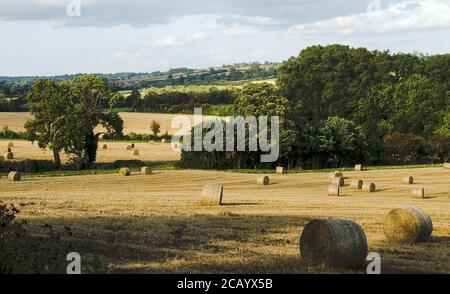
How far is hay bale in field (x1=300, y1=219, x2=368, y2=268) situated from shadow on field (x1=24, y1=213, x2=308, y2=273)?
593 mm

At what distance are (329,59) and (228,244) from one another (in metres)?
91.8

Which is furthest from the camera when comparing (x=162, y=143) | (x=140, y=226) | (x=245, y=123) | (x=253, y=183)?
(x=162, y=143)

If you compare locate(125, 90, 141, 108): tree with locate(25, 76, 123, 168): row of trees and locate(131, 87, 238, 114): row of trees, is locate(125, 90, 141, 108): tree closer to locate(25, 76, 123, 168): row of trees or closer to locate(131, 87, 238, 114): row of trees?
locate(131, 87, 238, 114): row of trees

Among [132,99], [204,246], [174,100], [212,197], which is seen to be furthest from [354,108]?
[204,246]

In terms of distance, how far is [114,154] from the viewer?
76.4 m

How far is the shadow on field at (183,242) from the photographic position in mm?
16188

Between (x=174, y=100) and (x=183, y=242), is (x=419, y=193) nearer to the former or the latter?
(x=183, y=242)

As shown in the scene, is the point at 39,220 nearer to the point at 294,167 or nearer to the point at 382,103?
the point at 294,167

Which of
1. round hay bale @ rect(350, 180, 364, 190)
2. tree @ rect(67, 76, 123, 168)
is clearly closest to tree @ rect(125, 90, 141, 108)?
tree @ rect(67, 76, 123, 168)

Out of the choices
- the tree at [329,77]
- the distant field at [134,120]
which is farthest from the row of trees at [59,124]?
the tree at [329,77]

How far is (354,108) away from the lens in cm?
10112

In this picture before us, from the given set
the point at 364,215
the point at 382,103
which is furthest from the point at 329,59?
the point at 364,215

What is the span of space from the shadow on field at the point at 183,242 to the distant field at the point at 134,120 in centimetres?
7638

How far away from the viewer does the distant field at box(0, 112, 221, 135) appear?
10116cm
